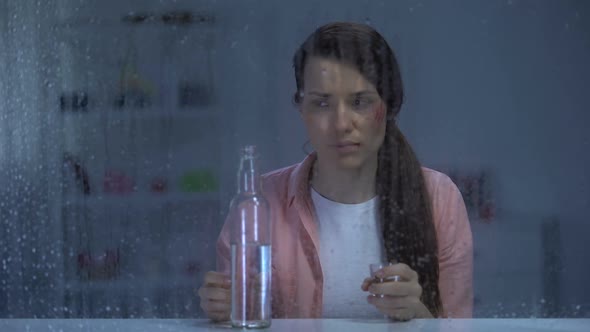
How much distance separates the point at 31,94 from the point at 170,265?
1.01 ft

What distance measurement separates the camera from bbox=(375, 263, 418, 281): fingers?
2.47ft

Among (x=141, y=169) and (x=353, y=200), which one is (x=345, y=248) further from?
(x=141, y=169)

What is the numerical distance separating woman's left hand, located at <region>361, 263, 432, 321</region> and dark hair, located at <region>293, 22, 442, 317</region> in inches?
2.0

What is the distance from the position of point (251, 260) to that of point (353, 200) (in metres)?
0.20

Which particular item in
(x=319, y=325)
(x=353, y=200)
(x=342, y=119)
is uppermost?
(x=342, y=119)

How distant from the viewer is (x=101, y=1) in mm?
867

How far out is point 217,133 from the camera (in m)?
0.84

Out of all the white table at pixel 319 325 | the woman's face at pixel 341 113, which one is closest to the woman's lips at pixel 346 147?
the woman's face at pixel 341 113

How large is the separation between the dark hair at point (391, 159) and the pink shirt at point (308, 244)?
17mm

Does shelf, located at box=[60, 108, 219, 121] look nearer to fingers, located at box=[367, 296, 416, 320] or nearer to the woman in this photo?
the woman

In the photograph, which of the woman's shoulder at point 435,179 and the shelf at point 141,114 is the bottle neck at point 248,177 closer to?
the shelf at point 141,114

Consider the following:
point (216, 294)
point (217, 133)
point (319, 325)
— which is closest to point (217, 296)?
point (216, 294)

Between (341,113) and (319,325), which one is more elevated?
(341,113)

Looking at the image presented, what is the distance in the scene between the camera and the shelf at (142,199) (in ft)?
2.79
